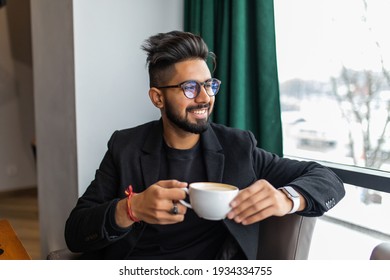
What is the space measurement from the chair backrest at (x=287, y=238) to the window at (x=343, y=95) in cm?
38

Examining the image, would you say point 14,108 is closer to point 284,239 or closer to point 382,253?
point 284,239

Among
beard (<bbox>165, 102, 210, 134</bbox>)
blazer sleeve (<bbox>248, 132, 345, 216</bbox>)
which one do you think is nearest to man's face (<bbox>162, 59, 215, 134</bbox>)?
beard (<bbox>165, 102, 210, 134</bbox>)

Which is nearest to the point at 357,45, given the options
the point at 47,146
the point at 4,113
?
the point at 47,146

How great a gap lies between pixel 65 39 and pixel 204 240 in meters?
1.14

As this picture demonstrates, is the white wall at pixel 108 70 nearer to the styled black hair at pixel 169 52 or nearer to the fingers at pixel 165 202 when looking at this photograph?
the styled black hair at pixel 169 52

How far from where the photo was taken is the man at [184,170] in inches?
48.2

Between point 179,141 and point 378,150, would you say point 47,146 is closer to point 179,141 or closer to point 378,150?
point 179,141

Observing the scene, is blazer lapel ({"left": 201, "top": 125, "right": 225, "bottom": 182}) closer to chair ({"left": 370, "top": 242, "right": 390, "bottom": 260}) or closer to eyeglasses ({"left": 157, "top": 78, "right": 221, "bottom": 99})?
eyeglasses ({"left": 157, "top": 78, "right": 221, "bottom": 99})

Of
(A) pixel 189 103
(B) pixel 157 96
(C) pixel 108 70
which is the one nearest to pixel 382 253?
(A) pixel 189 103

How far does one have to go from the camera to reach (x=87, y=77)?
5.89 feet

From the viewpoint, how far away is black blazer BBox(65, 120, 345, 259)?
118 centimetres

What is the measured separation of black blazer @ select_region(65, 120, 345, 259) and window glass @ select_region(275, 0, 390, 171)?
1.45 ft

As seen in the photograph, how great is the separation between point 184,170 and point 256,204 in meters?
0.42

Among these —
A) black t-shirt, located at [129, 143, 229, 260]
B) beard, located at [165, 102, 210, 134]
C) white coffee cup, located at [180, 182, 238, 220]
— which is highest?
beard, located at [165, 102, 210, 134]
